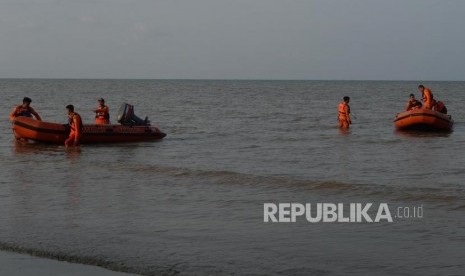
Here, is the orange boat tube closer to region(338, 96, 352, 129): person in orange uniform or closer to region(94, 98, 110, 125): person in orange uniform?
region(94, 98, 110, 125): person in orange uniform

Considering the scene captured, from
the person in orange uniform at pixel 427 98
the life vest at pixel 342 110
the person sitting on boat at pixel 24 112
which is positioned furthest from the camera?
the life vest at pixel 342 110

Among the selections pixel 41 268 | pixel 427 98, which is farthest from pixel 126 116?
pixel 41 268

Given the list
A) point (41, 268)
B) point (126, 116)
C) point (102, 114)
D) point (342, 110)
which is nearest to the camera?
point (41, 268)

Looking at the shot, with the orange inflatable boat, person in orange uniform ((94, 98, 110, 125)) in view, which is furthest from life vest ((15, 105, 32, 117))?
the orange inflatable boat

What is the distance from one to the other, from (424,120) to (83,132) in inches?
416

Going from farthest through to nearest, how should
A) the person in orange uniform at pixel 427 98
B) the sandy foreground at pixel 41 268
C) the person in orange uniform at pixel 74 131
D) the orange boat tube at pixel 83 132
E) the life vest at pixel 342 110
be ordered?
the life vest at pixel 342 110 → the person in orange uniform at pixel 427 98 → the orange boat tube at pixel 83 132 → the person in orange uniform at pixel 74 131 → the sandy foreground at pixel 41 268

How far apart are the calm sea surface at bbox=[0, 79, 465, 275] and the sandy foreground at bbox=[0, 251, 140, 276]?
0.22 m

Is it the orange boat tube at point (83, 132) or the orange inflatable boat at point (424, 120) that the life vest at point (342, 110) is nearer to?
the orange inflatable boat at point (424, 120)

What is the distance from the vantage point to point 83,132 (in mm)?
A: 19078

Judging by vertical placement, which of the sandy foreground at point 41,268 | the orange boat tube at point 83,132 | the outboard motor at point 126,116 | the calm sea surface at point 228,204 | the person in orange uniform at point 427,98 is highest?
the person in orange uniform at point 427,98

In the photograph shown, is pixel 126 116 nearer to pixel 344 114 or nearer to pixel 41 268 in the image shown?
pixel 344 114

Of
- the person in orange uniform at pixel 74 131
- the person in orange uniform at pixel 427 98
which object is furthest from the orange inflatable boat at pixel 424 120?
the person in orange uniform at pixel 74 131

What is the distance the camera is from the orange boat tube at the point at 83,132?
61.2 ft

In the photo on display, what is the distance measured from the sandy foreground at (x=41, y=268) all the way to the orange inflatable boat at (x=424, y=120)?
1737 cm
